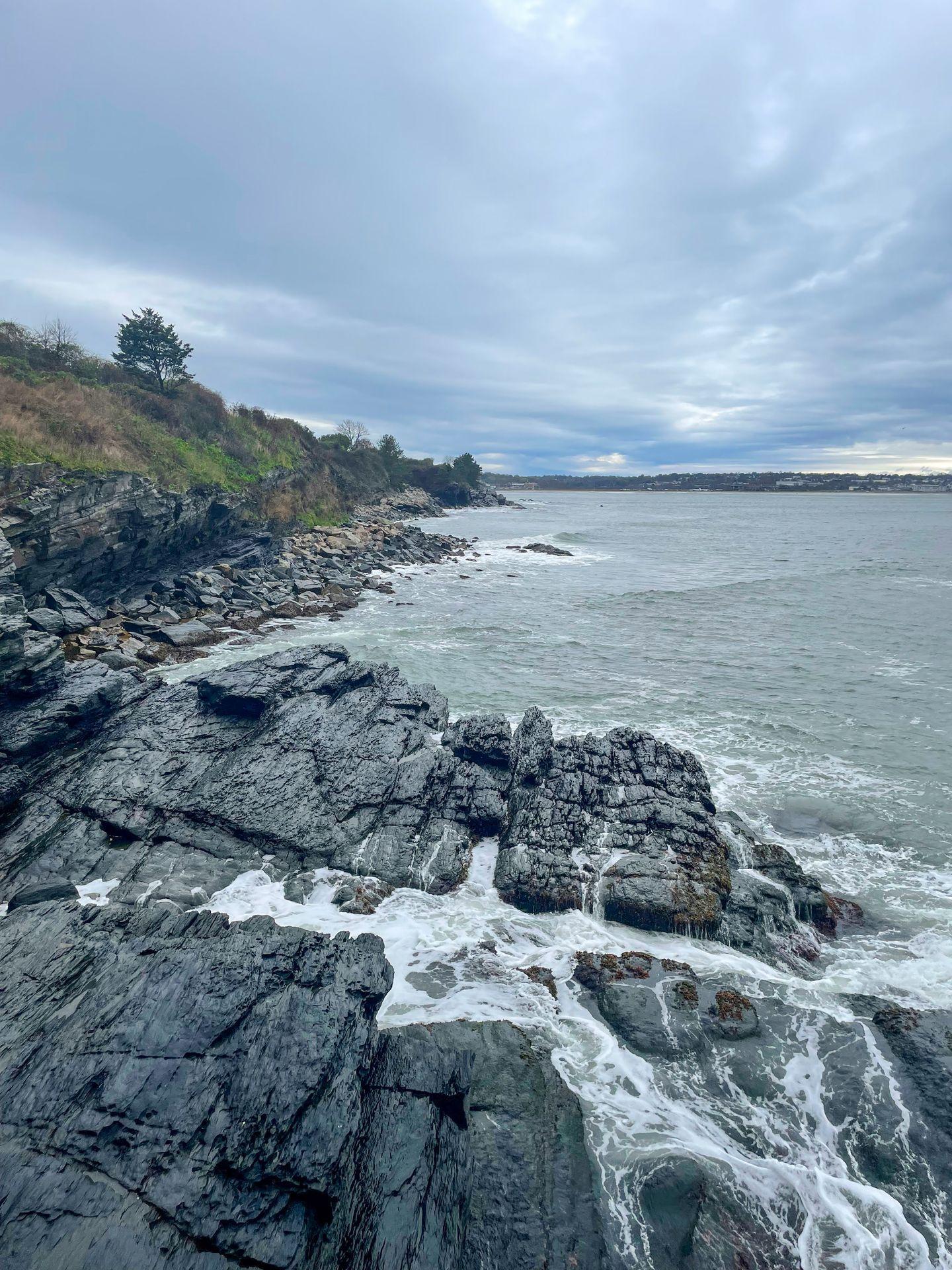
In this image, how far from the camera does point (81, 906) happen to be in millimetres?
9258

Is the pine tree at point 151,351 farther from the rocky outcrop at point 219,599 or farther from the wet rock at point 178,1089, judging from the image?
the wet rock at point 178,1089

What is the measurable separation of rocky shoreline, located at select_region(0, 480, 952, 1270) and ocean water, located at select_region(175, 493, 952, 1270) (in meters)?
0.20

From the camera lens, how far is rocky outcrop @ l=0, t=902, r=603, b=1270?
17.5ft

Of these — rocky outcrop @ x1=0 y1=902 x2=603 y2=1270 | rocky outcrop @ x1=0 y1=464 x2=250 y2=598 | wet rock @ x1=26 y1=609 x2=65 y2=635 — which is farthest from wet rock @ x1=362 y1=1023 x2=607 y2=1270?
rocky outcrop @ x1=0 y1=464 x2=250 y2=598

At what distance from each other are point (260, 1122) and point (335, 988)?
1.88m

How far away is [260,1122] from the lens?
6105 millimetres

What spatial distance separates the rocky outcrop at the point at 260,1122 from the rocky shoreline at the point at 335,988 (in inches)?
1.1

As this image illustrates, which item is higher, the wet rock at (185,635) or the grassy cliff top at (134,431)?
the grassy cliff top at (134,431)

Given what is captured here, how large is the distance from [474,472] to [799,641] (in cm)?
11386

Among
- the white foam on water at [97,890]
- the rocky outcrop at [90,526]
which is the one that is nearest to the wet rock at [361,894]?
the white foam on water at [97,890]

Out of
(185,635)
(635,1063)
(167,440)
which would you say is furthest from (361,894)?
(167,440)

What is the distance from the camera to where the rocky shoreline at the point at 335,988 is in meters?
5.67

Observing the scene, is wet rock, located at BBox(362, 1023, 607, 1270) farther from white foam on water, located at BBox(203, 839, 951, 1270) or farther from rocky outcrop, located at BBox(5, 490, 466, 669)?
rocky outcrop, located at BBox(5, 490, 466, 669)

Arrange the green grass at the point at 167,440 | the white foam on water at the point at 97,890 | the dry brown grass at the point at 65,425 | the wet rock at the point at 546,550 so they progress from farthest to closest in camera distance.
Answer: the wet rock at the point at 546,550 → the green grass at the point at 167,440 → the dry brown grass at the point at 65,425 → the white foam on water at the point at 97,890
